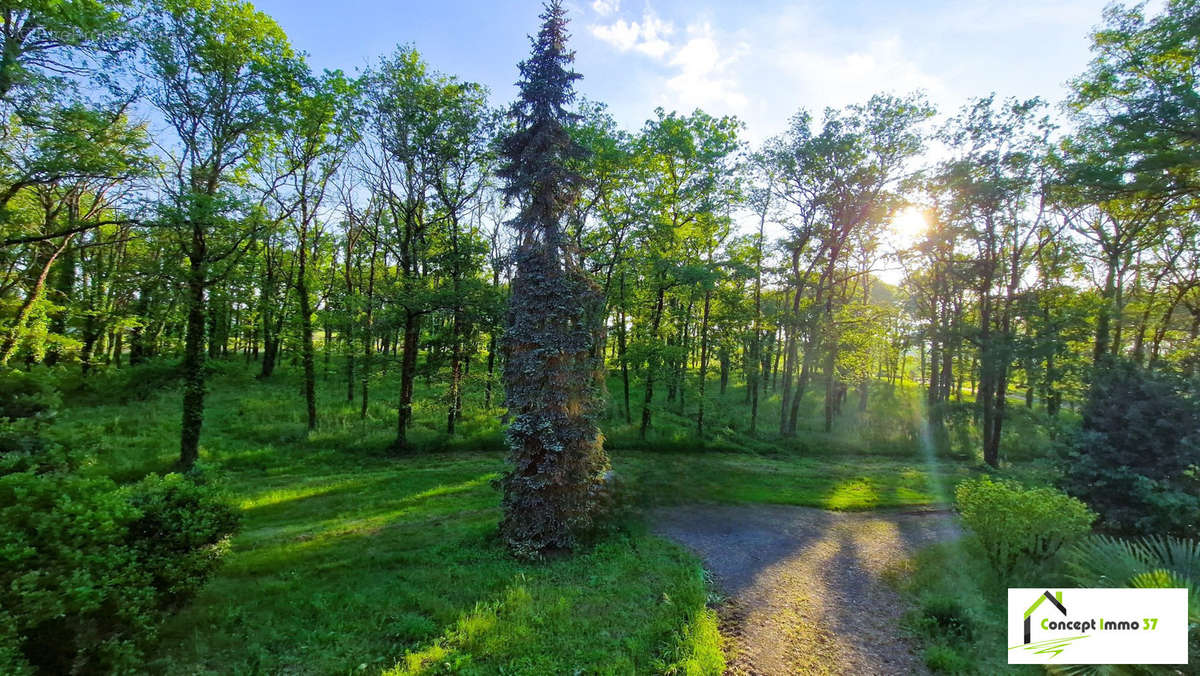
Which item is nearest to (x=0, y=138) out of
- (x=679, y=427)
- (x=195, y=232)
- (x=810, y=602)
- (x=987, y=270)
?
(x=195, y=232)

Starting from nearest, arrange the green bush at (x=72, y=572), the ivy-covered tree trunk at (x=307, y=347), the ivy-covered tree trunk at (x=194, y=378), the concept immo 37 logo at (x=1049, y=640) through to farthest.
Result: 1. the green bush at (x=72, y=572)
2. the concept immo 37 logo at (x=1049, y=640)
3. the ivy-covered tree trunk at (x=194, y=378)
4. the ivy-covered tree trunk at (x=307, y=347)

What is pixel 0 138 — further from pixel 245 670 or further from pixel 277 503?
pixel 245 670

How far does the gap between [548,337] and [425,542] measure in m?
4.94

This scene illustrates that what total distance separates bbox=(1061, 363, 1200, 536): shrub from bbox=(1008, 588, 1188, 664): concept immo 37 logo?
4.57m

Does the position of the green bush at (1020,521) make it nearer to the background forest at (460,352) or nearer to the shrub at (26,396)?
the background forest at (460,352)

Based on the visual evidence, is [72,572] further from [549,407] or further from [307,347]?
[307,347]

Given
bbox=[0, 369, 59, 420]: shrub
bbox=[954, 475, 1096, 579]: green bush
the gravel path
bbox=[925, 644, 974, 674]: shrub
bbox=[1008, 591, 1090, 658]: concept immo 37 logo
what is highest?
bbox=[0, 369, 59, 420]: shrub

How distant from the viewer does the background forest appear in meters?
5.24

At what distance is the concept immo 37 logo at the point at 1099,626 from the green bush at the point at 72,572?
10.2m

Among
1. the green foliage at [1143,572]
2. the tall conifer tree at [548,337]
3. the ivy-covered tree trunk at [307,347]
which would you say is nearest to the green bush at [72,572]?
the tall conifer tree at [548,337]

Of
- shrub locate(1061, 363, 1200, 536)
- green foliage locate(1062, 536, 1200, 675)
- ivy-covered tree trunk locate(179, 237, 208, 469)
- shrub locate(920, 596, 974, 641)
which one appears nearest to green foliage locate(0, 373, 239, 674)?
ivy-covered tree trunk locate(179, 237, 208, 469)

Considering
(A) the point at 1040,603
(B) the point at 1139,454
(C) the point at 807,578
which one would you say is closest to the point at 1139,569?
(A) the point at 1040,603

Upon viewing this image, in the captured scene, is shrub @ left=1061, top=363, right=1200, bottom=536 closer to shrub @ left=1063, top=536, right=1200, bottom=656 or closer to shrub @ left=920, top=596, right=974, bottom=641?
shrub @ left=1063, top=536, right=1200, bottom=656

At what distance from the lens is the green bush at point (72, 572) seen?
3459 millimetres
